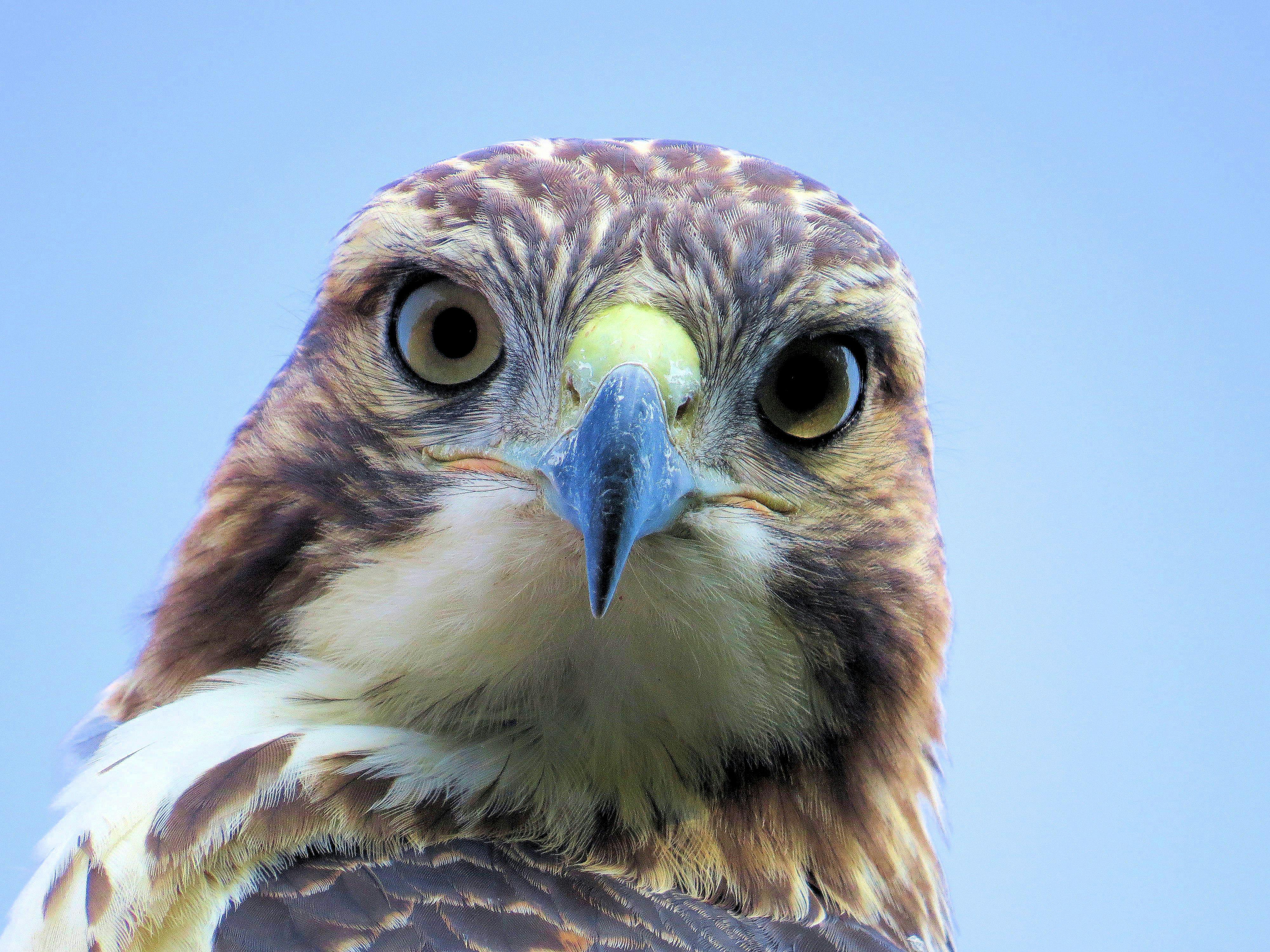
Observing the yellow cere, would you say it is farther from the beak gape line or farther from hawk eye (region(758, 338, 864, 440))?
hawk eye (region(758, 338, 864, 440))

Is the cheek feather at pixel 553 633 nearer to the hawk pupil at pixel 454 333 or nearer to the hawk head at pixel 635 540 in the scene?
the hawk head at pixel 635 540

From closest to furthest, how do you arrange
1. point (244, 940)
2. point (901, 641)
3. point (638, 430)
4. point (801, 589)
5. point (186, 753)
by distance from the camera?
point (244, 940) < point (638, 430) < point (186, 753) < point (801, 589) < point (901, 641)

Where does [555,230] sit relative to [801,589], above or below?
above

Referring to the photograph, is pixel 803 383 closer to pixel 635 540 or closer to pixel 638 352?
pixel 638 352

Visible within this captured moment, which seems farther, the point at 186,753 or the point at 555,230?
the point at 555,230

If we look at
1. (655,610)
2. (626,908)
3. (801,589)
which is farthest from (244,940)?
(801,589)

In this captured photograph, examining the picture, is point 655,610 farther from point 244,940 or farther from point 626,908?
point 244,940

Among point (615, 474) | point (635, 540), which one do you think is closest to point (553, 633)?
point (635, 540)
